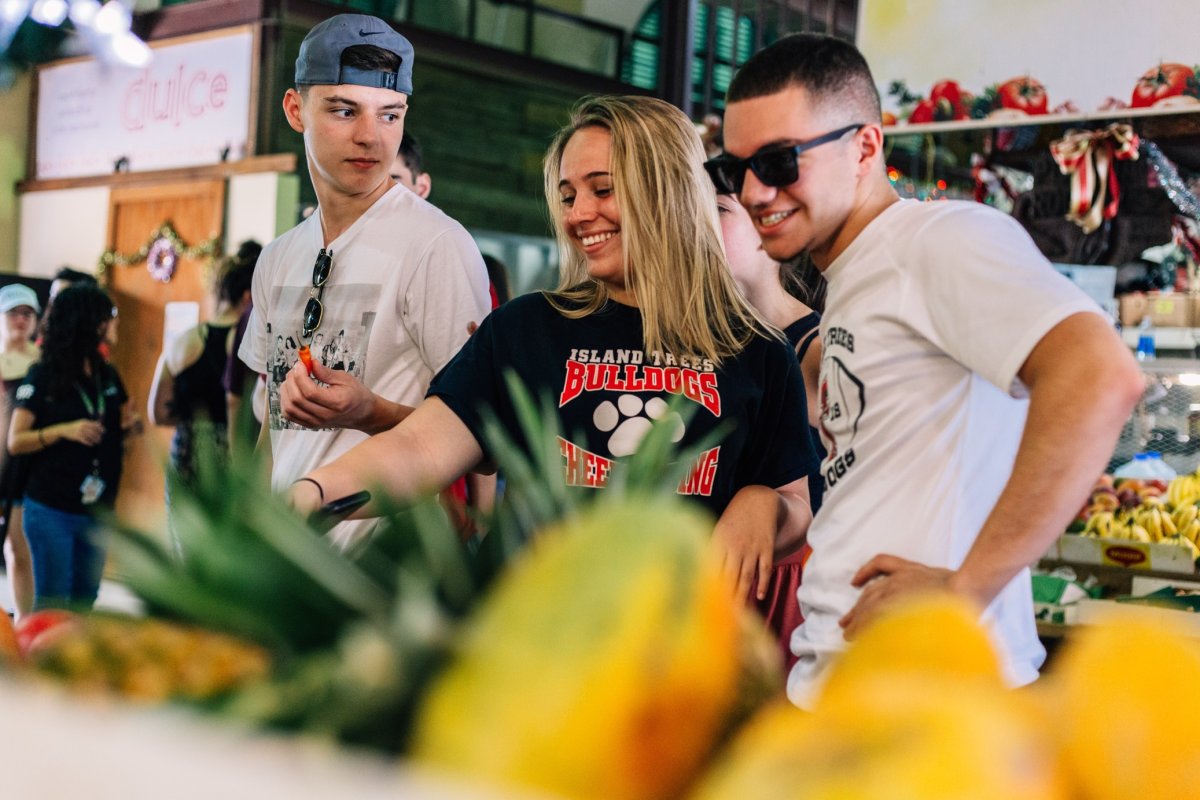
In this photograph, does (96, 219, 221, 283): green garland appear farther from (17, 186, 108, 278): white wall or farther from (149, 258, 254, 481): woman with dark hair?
(149, 258, 254, 481): woman with dark hair

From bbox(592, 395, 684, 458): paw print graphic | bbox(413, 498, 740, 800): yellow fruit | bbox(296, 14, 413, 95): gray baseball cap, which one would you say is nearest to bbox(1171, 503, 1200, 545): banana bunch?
bbox(592, 395, 684, 458): paw print graphic

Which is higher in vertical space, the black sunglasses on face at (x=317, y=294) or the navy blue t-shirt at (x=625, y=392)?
the black sunglasses on face at (x=317, y=294)

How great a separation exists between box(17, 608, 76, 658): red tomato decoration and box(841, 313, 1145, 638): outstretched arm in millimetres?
837

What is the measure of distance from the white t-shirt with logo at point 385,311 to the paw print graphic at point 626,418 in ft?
1.59

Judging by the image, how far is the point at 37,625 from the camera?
684 mm

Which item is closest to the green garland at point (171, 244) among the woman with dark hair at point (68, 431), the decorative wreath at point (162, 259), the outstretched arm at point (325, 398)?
the decorative wreath at point (162, 259)

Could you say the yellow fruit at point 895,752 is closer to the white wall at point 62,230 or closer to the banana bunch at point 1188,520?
the banana bunch at point 1188,520

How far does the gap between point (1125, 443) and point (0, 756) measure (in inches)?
183

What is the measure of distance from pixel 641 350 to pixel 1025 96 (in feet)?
10.9

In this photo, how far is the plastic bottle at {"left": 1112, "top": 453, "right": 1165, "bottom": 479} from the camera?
446 centimetres

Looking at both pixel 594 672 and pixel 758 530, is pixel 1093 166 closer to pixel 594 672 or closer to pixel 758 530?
pixel 758 530

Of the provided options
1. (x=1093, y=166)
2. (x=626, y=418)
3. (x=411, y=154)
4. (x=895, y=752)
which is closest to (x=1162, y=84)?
(x=1093, y=166)

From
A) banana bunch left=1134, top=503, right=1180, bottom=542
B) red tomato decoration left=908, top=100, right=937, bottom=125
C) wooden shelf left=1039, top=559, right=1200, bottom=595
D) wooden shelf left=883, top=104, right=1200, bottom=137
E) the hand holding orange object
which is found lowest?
wooden shelf left=1039, top=559, right=1200, bottom=595

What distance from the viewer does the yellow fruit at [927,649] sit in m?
0.47
